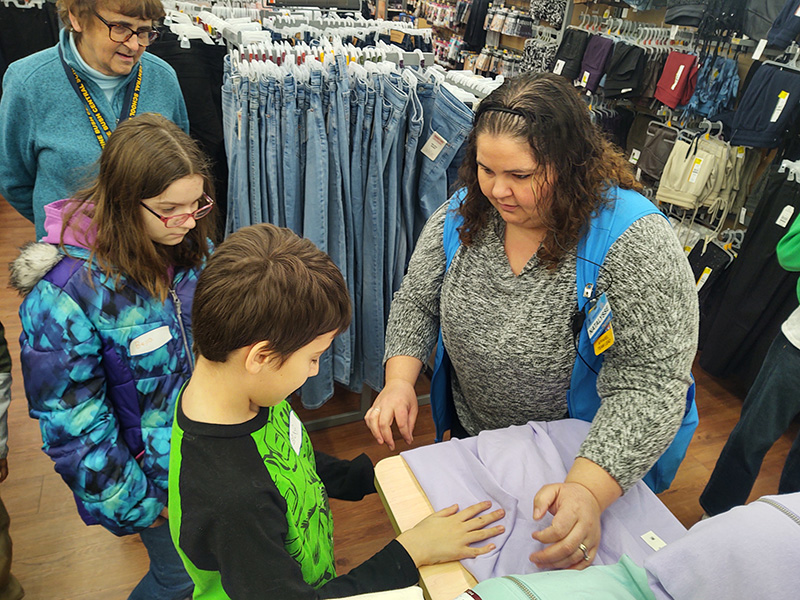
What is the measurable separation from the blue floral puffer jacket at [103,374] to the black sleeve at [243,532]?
0.51 m

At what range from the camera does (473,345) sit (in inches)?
53.8

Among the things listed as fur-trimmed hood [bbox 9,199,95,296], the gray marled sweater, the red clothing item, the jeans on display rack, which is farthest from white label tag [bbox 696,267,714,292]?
fur-trimmed hood [bbox 9,199,95,296]

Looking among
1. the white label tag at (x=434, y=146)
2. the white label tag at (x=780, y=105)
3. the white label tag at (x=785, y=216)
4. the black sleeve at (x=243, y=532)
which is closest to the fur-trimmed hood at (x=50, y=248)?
the black sleeve at (x=243, y=532)

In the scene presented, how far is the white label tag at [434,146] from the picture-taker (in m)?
2.17

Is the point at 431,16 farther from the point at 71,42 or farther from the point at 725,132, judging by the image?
the point at 71,42

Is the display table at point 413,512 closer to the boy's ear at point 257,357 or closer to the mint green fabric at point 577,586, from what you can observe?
the mint green fabric at point 577,586

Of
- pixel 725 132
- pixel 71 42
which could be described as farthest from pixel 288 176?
pixel 725 132

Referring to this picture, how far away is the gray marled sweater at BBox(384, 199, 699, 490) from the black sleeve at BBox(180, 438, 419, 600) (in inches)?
21.0

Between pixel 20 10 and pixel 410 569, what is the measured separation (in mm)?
4901

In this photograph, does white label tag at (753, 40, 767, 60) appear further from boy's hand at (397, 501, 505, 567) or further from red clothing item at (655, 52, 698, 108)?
boy's hand at (397, 501, 505, 567)

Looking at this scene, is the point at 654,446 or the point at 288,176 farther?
the point at 288,176

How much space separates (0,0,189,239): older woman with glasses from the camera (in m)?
1.83

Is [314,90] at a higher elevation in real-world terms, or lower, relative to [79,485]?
higher

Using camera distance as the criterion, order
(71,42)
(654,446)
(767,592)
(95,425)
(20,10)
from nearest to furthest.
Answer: (767,592)
(654,446)
(95,425)
(71,42)
(20,10)
